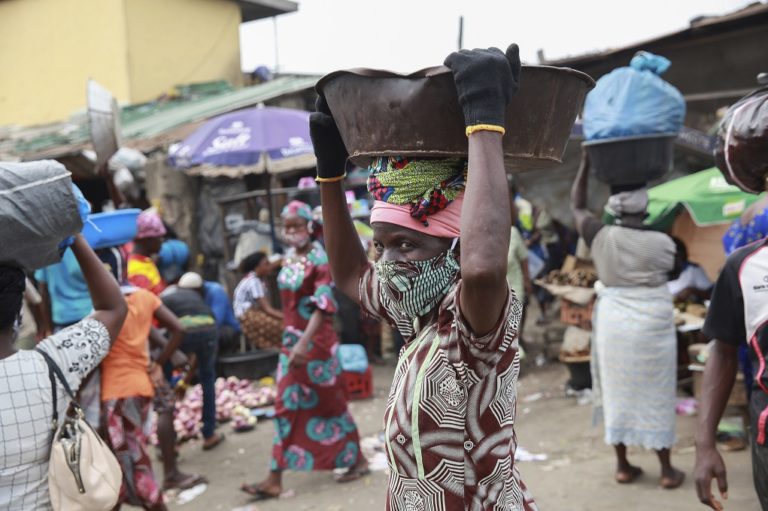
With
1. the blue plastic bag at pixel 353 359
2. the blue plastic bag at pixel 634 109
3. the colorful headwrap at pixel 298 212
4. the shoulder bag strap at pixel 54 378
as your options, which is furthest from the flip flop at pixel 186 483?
the blue plastic bag at pixel 634 109

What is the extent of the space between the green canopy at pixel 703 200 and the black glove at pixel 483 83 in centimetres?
522

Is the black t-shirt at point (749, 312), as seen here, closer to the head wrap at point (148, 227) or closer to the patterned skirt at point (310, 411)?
the patterned skirt at point (310, 411)

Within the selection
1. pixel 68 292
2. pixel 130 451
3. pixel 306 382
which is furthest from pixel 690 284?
pixel 68 292

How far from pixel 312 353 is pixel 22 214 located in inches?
136

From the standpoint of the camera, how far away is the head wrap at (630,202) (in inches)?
208

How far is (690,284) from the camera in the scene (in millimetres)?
7566

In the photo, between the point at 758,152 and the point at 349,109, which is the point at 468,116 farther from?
the point at 758,152

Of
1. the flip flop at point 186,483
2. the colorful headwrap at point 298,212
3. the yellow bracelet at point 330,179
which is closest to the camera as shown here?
the yellow bracelet at point 330,179

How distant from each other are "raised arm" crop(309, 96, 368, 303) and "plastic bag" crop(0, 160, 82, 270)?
0.88 m

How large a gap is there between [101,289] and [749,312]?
7.76 feet

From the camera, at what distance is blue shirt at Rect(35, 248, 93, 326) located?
4812 mm

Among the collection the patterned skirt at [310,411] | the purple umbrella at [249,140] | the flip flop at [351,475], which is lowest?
the flip flop at [351,475]

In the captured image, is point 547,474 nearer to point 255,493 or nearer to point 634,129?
point 255,493

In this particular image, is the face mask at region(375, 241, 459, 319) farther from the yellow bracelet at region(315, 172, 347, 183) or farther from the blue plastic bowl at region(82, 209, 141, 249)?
the blue plastic bowl at region(82, 209, 141, 249)
